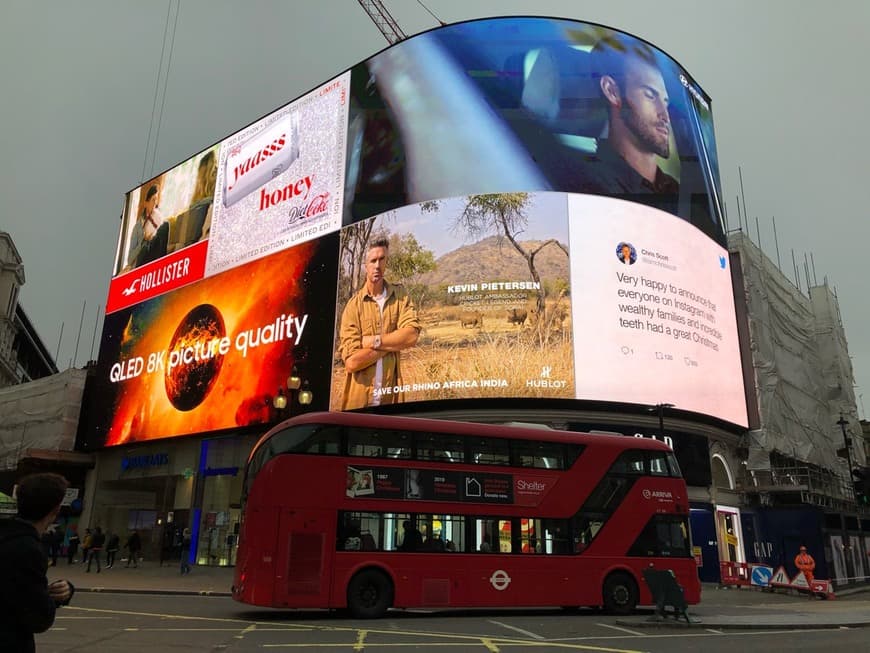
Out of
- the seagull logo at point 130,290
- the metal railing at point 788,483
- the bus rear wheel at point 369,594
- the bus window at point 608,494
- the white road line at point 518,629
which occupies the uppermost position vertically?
the seagull logo at point 130,290

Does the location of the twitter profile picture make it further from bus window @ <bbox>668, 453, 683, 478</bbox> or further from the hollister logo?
the hollister logo

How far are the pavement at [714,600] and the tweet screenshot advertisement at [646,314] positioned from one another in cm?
812

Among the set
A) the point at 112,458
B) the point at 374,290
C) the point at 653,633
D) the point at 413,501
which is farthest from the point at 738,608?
the point at 112,458

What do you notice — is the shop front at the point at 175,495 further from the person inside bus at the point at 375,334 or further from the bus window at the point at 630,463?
the bus window at the point at 630,463

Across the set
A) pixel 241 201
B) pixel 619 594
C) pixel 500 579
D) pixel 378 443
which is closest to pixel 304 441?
pixel 378 443

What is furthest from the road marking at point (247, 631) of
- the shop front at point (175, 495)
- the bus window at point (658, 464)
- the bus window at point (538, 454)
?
the shop front at point (175, 495)

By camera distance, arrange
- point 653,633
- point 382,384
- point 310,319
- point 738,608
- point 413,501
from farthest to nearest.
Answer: point 310,319 → point 382,384 → point 738,608 → point 413,501 → point 653,633

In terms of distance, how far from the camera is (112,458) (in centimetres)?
4338

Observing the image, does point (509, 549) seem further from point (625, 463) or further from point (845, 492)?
point (845, 492)

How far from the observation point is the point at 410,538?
1462 centimetres

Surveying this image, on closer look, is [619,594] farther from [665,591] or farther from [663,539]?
[665,591]

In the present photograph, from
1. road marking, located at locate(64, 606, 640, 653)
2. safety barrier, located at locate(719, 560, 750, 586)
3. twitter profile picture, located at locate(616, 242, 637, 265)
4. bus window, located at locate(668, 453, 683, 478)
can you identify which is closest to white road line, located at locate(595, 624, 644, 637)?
road marking, located at locate(64, 606, 640, 653)

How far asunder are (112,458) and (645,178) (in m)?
35.0

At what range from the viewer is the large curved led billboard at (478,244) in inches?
1136
